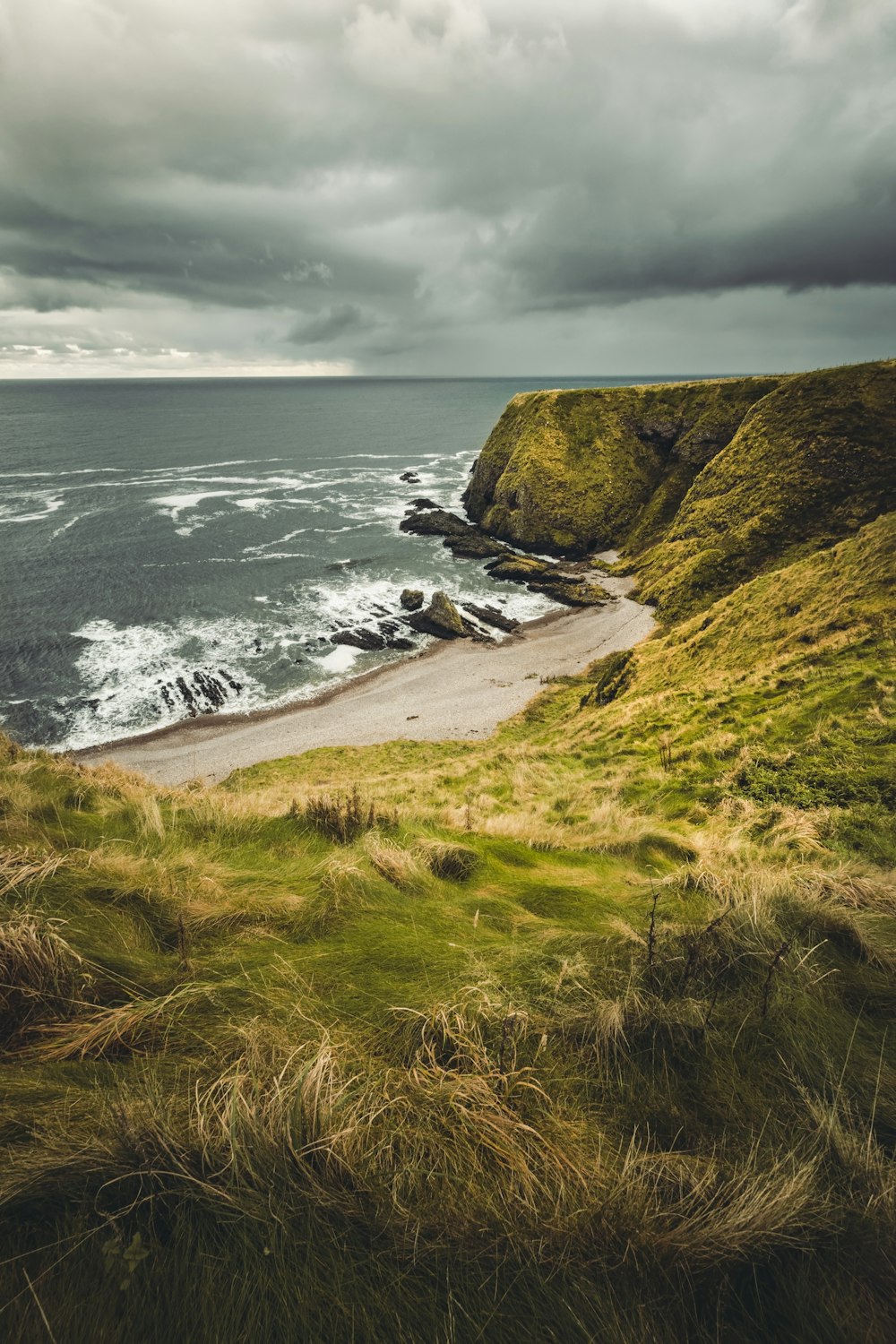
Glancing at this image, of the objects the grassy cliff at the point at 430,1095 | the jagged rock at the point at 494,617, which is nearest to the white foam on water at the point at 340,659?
the jagged rock at the point at 494,617

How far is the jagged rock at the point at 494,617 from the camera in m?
46.7

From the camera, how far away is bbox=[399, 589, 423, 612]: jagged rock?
163ft

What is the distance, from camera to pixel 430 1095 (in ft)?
8.97

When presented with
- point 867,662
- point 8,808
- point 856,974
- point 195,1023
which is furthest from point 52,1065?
point 867,662

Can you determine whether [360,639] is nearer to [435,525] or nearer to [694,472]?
[435,525]

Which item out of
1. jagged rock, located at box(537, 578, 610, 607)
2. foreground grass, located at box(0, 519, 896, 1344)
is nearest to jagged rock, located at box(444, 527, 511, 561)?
jagged rock, located at box(537, 578, 610, 607)

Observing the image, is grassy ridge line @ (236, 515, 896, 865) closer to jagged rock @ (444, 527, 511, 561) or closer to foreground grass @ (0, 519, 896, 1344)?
foreground grass @ (0, 519, 896, 1344)

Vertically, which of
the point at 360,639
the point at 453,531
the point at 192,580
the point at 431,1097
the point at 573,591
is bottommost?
the point at 360,639

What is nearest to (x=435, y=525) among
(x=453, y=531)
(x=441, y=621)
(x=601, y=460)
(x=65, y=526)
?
(x=453, y=531)

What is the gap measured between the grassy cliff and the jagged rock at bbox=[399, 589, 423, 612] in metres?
43.4

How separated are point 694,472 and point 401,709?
5360 centimetres

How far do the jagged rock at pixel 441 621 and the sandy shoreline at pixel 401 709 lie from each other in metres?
1.22

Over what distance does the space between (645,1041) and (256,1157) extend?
224 cm

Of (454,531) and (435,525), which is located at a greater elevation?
(435,525)
